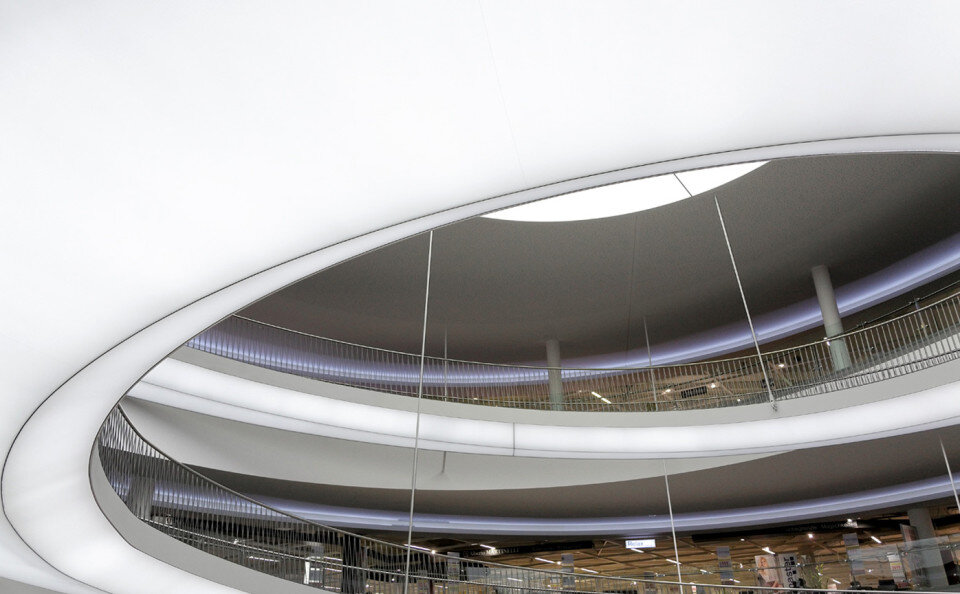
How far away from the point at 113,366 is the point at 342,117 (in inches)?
111

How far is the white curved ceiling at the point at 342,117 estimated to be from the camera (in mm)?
3029

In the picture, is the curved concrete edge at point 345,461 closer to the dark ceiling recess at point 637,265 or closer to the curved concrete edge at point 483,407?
the curved concrete edge at point 483,407

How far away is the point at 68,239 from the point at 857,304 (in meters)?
21.7

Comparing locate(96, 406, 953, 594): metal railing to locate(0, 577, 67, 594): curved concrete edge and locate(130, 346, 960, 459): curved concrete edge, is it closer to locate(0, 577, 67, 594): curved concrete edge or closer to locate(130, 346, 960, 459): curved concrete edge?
locate(130, 346, 960, 459): curved concrete edge

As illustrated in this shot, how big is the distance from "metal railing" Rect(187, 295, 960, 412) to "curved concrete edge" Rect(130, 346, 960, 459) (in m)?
1.09

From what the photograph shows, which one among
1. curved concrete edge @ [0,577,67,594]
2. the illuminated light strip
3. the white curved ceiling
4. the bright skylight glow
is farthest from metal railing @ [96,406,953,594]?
the bright skylight glow

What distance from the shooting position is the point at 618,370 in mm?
20391

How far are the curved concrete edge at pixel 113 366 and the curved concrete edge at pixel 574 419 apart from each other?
4435mm

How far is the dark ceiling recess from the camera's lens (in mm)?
16438

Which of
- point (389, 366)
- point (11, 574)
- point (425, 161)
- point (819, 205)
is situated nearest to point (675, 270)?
point (819, 205)

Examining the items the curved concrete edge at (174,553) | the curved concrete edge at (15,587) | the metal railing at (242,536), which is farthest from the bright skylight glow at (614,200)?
the curved concrete edge at (15,587)

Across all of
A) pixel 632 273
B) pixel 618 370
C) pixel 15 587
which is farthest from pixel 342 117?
pixel 618 370

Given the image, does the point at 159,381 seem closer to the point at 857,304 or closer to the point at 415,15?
the point at 415,15

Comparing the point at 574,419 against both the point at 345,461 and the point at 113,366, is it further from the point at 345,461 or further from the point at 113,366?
the point at 113,366
